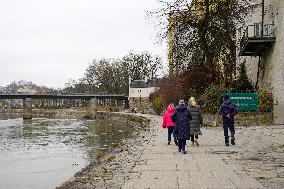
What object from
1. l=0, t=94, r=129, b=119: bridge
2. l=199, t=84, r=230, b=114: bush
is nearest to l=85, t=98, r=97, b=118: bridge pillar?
l=0, t=94, r=129, b=119: bridge

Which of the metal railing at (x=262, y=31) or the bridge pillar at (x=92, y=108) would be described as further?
the bridge pillar at (x=92, y=108)

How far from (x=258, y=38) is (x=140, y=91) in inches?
2627

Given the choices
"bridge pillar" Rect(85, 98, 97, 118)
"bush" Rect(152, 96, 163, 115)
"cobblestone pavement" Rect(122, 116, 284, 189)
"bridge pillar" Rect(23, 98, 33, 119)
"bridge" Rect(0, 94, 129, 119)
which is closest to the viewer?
"cobblestone pavement" Rect(122, 116, 284, 189)

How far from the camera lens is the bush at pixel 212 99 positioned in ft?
93.8

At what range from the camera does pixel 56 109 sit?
113 metres

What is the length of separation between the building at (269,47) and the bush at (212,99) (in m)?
3.46

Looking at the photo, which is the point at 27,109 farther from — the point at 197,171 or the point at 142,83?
the point at 197,171

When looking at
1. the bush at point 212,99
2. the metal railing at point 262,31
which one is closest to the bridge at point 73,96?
the bush at point 212,99

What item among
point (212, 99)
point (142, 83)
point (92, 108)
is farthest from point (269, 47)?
point (92, 108)

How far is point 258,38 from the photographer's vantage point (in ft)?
95.7

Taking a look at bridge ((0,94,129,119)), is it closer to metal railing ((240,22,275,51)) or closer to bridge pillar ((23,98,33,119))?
bridge pillar ((23,98,33,119))

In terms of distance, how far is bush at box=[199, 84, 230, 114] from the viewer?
28594 millimetres

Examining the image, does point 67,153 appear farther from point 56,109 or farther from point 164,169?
point 56,109

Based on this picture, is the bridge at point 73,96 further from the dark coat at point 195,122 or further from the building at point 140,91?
the dark coat at point 195,122
